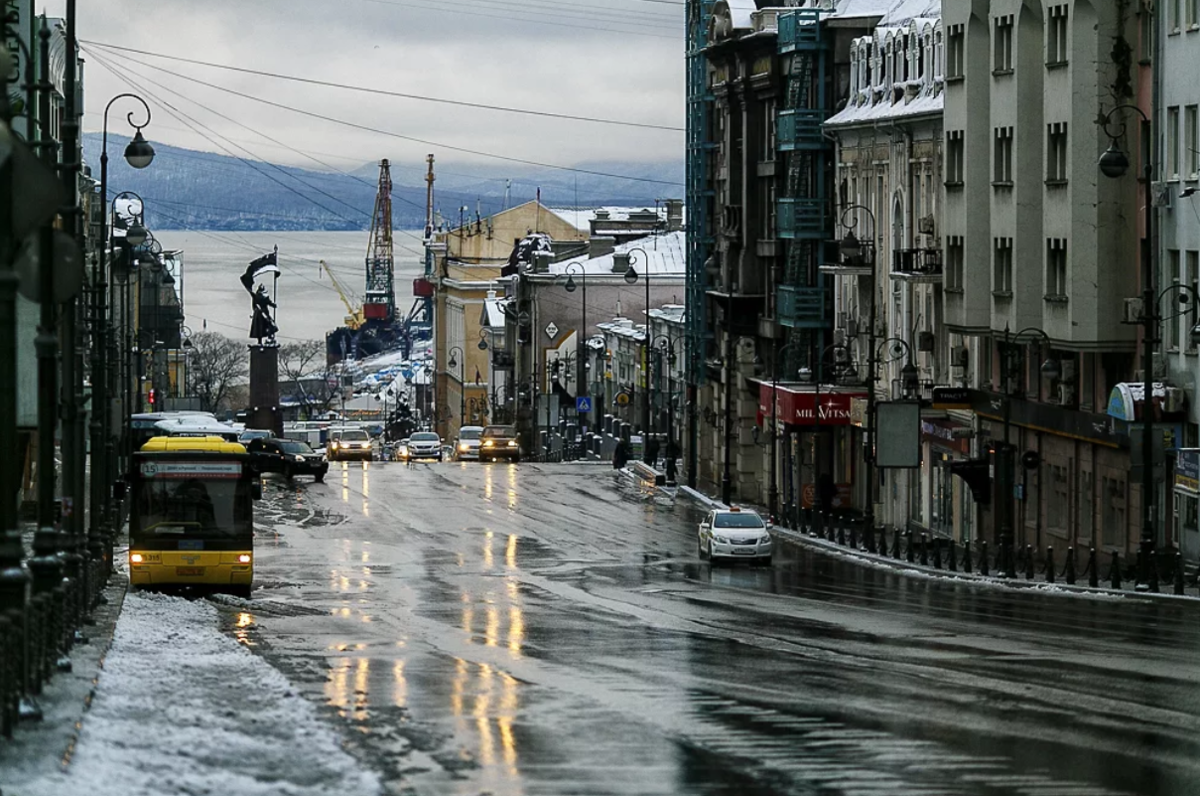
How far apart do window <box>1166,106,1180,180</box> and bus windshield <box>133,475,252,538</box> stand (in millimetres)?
20585

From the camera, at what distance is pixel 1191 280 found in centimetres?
4691

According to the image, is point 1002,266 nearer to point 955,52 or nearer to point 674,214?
point 955,52

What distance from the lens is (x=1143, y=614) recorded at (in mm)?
36281

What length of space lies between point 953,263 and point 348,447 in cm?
4882

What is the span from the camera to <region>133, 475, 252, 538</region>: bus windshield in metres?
39.0

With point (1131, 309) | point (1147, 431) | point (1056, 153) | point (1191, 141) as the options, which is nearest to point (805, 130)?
point (1056, 153)

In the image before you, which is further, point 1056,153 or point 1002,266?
point 1002,266

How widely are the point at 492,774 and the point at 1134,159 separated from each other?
34870 mm

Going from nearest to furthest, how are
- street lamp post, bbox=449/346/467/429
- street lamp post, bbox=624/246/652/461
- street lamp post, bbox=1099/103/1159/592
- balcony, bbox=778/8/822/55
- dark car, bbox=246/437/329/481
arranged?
1. street lamp post, bbox=1099/103/1159/592
2. balcony, bbox=778/8/822/55
3. dark car, bbox=246/437/329/481
4. street lamp post, bbox=624/246/652/461
5. street lamp post, bbox=449/346/467/429

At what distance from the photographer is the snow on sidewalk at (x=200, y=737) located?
50.5 ft

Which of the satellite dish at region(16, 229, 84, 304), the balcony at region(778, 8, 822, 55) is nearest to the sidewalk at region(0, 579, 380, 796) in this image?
the satellite dish at region(16, 229, 84, 304)

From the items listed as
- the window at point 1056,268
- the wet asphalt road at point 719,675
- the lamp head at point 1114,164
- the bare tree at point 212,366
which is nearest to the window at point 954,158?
the window at point 1056,268

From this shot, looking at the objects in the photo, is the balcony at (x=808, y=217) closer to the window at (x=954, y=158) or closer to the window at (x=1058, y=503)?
the window at (x=954, y=158)

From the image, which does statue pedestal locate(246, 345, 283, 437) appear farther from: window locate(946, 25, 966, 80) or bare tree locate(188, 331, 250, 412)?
window locate(946, 25, 966, 80)
